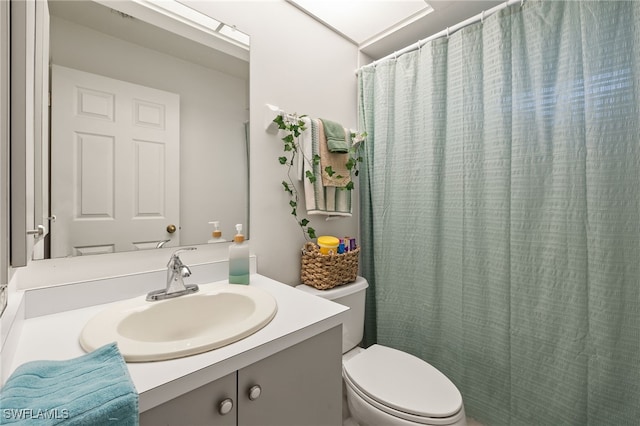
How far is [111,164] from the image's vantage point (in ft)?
3.12

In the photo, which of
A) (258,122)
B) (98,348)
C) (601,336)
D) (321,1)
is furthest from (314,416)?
(321,1)

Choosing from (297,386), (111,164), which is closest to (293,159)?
(111,164)

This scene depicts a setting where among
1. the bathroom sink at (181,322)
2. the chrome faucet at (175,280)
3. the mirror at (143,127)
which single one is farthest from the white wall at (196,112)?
the bathroom sink at (181,322)

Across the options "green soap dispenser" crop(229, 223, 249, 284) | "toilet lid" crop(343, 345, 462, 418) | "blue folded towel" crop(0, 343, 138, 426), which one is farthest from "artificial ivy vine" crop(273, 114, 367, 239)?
"blue folded towel" crop(0, 343, 138, 426)


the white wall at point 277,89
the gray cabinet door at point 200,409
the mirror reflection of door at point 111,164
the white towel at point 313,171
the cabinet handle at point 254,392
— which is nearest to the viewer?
the gray cabinet door at point 200,409

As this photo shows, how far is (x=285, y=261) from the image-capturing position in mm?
1422

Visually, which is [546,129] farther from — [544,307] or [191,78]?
[191,78]

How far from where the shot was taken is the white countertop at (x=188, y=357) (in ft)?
1.81

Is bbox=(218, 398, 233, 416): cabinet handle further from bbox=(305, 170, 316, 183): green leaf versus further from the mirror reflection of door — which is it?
bbox=(305, 170, 316, 183): green leaf

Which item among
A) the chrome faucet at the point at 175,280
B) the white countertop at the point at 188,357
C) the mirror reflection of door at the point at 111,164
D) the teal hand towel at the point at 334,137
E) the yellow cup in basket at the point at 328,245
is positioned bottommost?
the white countertop at the point at 188,357

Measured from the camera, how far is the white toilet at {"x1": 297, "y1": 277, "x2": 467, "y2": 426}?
95 cm

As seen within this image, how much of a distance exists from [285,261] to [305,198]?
1.07ft

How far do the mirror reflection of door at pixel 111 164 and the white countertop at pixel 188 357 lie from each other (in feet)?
0.78

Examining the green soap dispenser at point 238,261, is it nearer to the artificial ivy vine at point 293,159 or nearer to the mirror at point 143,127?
the mirror at point 143,127
